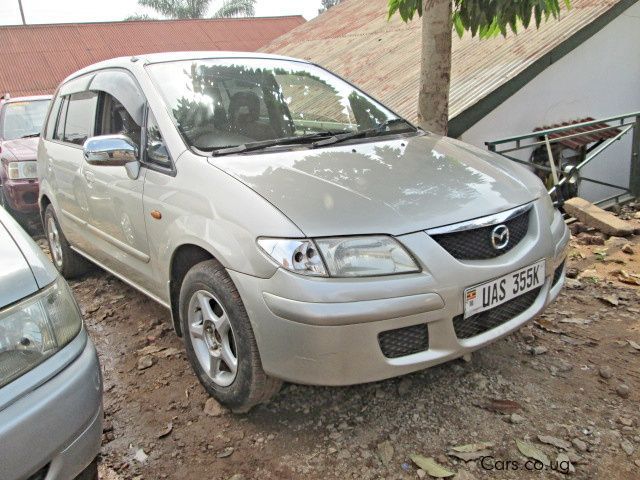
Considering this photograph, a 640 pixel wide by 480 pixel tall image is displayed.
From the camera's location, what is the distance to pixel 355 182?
94.7 inches

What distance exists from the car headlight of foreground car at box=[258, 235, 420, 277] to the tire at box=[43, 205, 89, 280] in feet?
9.78

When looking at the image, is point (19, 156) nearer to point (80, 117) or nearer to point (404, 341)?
point (80, 117)

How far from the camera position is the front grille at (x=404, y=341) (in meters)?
2.09

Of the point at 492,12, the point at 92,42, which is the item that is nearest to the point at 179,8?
the point at 92,42

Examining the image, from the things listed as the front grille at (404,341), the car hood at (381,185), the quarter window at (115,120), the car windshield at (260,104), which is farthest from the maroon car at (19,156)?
the front grille at (404,341)

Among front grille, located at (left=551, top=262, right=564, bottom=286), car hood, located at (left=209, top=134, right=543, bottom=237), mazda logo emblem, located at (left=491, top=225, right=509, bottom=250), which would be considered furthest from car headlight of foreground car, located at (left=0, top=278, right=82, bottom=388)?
front grille, located at (left=551, top=262, right=564, bottom=286)

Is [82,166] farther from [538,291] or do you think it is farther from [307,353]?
[538,291]

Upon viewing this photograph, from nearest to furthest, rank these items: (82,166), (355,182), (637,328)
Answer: (355,182)
(637,328)
(82,166)

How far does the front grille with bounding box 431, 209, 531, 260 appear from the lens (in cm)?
218

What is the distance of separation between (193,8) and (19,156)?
90.1 ft

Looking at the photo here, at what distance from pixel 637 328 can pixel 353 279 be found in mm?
2115

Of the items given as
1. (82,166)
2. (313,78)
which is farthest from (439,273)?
(82,166)

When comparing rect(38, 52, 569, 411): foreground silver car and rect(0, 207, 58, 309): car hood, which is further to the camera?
rect(38, 52, 569, 411): foreground silver car

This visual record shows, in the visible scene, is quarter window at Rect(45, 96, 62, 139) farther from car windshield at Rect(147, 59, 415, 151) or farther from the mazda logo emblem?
the mazda logo emblem
